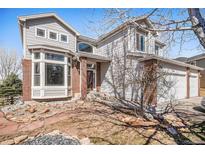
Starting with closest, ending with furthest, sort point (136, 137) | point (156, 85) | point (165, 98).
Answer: point (136, 137)
point (156, 85)
point (165, 98)

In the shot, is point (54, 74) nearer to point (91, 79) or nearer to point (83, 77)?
point (83, 77)

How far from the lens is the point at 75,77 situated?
23.0 feet

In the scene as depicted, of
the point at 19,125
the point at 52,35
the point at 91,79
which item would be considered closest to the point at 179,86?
the point at 91,79

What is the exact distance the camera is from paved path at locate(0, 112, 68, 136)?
144 inches

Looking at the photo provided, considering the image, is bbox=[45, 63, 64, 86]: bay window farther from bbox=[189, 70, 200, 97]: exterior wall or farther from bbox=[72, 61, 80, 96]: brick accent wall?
bbox=[189, 70, 200, 97]: exterior wall

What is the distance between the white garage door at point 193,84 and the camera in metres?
8.23

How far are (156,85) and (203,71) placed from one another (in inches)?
115

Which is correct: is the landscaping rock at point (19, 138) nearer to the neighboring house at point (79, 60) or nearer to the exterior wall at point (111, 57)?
the neighboring house at point (79, 60)

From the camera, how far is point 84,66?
25.0 feet

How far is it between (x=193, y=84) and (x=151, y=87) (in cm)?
371
